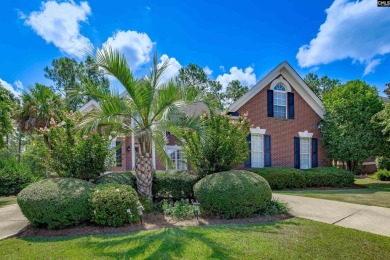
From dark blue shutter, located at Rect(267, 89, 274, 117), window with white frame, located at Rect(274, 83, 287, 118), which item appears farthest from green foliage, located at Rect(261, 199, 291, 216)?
window with white frame, located at Rect(274, 83, 287, 118)

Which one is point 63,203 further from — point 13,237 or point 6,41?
point 6,41

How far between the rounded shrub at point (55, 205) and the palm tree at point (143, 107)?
192cm

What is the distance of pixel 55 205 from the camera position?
6469mm

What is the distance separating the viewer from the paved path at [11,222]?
6762mm

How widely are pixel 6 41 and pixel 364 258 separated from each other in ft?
55.4

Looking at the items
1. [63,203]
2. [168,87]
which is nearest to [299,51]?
[168,87]

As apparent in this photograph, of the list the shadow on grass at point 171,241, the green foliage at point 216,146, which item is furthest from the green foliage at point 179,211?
the green foliage at point 216,146

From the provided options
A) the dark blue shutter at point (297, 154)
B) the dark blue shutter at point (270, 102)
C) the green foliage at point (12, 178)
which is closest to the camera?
the green foliage at point (12, 178)

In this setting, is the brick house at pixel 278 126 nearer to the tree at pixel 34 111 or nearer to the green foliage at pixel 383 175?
the tree at pixel 34 111

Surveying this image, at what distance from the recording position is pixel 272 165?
17109mm

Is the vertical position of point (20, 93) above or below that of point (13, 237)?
above

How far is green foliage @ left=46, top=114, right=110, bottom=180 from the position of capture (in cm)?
816

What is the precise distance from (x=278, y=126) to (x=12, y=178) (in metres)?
16.9

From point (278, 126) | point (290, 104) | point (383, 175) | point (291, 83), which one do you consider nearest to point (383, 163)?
point (383, 175)
